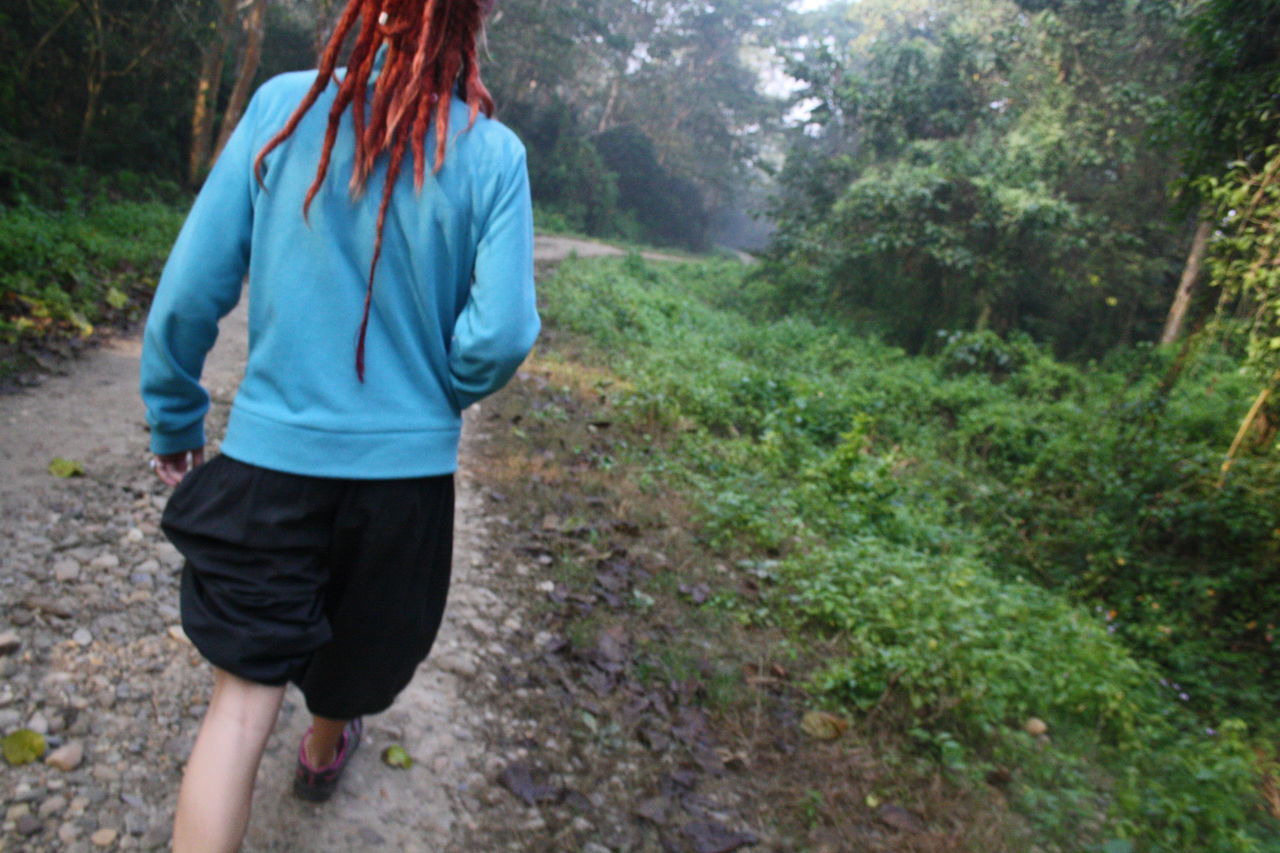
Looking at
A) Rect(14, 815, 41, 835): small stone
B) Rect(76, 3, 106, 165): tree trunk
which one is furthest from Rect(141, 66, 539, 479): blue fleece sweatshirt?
Rect(76, 3, 106, 165): tree trunk

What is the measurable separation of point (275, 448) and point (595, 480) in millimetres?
3814

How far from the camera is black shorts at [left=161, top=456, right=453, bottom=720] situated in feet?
5.03

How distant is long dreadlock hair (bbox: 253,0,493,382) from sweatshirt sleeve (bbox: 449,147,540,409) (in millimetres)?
144

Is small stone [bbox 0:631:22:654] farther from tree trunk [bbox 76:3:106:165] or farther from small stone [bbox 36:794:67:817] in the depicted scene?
tree trunk [bbox 76:3:106:165]

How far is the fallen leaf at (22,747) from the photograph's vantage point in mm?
2113

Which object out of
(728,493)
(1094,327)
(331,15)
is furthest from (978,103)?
(728,493)

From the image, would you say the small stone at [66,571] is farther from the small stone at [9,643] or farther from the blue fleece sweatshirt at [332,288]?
the blue fleece sweatshirt at [332,288]

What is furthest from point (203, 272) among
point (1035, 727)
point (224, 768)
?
point (1035, 727)

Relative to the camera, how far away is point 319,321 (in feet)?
5.08

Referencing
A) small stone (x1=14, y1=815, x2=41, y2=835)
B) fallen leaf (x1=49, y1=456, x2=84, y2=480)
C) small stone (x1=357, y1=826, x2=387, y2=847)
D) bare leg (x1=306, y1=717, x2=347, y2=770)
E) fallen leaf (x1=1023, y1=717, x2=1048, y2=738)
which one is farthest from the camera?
fallen leaf (x1=49, y1=456, x2=84, y2=480)

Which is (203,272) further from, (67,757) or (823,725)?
(823,725)

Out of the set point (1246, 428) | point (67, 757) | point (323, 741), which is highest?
point (1246, 428)

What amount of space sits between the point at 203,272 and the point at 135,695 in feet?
5.23

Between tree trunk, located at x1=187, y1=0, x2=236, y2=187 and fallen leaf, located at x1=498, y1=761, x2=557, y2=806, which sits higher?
tree trunk, located at x1=187, y1=0, x2=236, y2=187
